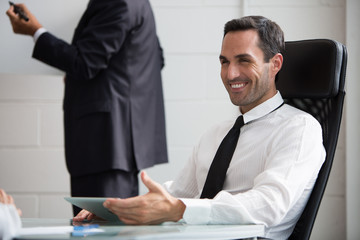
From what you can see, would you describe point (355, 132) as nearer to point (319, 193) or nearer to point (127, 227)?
point (319, 193)

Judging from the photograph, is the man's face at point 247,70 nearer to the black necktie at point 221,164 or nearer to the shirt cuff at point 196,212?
the black necktie at point 221,164

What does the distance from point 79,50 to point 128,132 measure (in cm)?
35

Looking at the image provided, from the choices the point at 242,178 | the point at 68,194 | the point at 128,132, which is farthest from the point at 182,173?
the point at 68,194

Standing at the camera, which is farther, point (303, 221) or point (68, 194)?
point (68, 194)

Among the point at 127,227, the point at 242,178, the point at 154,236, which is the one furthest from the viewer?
the point at 242,178

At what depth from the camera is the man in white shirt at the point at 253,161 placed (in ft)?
3.36

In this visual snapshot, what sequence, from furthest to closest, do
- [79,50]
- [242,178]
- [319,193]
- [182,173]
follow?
[79,50] → [182,173] → [242,178] → [319,193]

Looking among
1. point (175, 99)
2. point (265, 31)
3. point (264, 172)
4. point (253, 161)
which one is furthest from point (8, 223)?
point (175, 99)

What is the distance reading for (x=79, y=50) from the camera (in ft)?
6.44

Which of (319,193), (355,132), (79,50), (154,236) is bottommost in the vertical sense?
(355,132)

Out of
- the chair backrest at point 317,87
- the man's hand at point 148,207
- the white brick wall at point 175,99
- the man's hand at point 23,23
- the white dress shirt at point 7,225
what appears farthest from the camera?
the white brick wall at point 175,99

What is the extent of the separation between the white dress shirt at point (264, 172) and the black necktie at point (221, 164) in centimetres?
2

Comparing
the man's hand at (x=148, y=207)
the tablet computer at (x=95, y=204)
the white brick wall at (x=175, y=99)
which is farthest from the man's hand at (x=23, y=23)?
the man's hand at (x=148, y=207)

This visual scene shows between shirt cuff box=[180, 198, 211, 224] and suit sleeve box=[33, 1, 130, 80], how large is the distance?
40.1 inches
